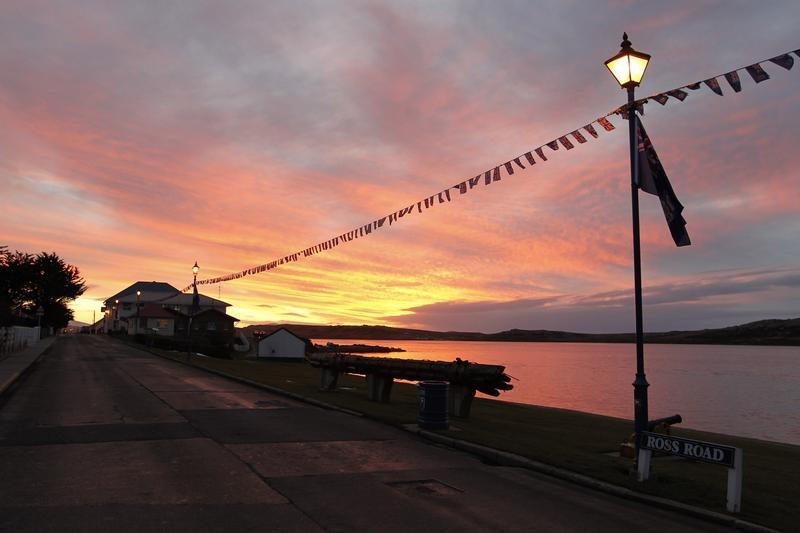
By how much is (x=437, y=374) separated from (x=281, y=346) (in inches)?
2694

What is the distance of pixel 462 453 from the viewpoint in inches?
454

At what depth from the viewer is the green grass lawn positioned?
844 cm

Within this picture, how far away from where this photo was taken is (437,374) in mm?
16484

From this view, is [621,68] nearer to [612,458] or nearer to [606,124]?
[606,124]

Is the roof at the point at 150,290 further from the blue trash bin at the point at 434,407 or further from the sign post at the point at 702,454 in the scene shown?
the sign post at the point at 702,454

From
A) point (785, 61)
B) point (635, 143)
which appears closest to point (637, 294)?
point (635, 143)

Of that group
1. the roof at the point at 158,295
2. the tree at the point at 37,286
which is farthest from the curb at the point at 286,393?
the roof at the point at 158,295

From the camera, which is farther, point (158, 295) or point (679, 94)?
point (158, 295)

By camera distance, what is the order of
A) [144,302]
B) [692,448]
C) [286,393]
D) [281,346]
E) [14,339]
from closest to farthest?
[692,448] < [286,393] < [14,339] < [281,346] < [144,302]

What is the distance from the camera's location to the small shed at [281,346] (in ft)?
266

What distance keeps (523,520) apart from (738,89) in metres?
7.34

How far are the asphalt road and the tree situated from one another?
43.0m

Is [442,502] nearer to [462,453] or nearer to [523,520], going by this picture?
[523,520]

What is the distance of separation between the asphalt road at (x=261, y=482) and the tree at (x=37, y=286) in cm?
4297
